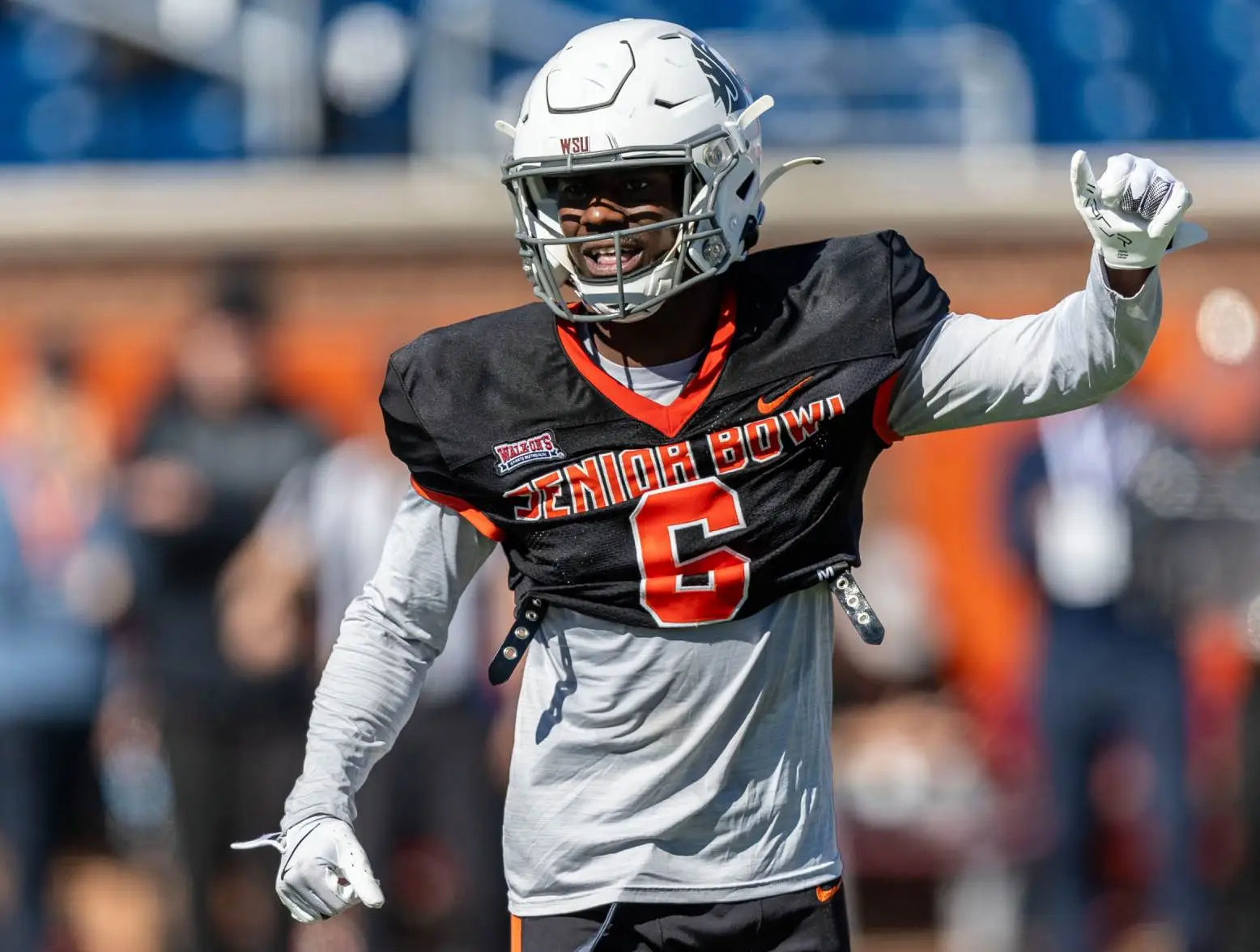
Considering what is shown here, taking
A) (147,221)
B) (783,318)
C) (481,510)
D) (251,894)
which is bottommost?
(251,894)

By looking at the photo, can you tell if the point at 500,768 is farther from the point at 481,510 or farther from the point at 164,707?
the point at 481,510

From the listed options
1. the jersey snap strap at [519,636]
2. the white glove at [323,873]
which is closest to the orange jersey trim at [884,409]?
the jersey snap strap at [519,636]

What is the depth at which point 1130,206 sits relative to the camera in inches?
89.1

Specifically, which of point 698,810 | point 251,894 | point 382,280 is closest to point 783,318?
point 698,810

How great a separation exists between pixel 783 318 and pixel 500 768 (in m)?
3.43

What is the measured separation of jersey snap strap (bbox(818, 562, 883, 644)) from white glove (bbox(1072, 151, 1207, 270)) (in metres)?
0.53

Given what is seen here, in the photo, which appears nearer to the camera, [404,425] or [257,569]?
[404,425]

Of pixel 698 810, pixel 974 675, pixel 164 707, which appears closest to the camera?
pixel 698 810

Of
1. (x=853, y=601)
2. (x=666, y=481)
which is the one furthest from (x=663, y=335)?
(x=853, y=601)

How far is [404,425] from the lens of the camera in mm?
2658

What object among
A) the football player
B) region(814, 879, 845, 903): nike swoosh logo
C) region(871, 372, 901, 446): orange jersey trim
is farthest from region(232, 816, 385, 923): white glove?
region(871, 372, 901, 446): orange jersey trim

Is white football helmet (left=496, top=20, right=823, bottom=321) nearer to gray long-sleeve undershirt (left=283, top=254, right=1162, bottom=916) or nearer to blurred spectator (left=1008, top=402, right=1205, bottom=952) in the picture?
gray long-sleeve undershirt (left=283, top=254, right=1162, bottom=916)

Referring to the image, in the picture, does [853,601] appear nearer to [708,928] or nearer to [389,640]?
[708,928]

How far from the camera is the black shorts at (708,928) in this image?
2.54 meters
